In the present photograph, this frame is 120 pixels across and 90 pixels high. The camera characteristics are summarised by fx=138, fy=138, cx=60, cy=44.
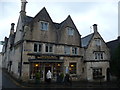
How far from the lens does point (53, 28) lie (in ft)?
85.8

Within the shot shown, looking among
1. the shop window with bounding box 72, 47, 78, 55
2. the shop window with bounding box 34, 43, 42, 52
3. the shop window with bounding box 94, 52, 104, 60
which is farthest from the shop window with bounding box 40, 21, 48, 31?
the shop window with bounding box 94, 52, 104, 60

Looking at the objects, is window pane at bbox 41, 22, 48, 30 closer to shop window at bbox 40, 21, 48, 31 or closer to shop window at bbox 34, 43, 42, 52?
shop window at bbox 40, 21, 48, 31

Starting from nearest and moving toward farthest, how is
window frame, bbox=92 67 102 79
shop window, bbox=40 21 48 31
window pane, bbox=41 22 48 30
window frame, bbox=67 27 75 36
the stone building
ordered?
shop window, bbox=40 21 48 31 < window pane, bbox=41 22 48 30 < window frame, bbox=67 27 75 36 < the stone building < window frame, bbox=92 67 102 79

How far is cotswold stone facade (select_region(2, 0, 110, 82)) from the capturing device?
22.9 metres

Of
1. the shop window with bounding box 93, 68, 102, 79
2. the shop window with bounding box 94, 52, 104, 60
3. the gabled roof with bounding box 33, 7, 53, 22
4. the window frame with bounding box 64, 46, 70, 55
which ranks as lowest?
the shop window with bounding box 93, 68, 102, 79

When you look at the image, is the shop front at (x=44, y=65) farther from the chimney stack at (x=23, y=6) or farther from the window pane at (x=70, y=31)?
the chimney stack at (x=23, y=6)

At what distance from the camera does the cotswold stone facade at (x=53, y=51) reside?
75.2 ft

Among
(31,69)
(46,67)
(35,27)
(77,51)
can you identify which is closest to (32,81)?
(31,69)

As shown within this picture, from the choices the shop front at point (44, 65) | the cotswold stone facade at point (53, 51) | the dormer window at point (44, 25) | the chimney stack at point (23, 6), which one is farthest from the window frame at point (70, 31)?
the chimney stack at point (23, 6)

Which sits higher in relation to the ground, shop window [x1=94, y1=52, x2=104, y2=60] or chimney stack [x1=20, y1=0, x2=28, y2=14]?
chimney stack [x1=20, y1=0, x2=28, y2=14]

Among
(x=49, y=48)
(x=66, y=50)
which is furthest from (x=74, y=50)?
(x=49, y=48)

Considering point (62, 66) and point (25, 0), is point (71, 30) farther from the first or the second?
point (25, 0)

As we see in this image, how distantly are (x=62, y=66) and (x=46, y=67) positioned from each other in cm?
321

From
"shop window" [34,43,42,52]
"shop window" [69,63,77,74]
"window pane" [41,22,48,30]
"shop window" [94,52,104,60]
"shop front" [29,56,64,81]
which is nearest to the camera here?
"shop front" [29,56,64,81]
